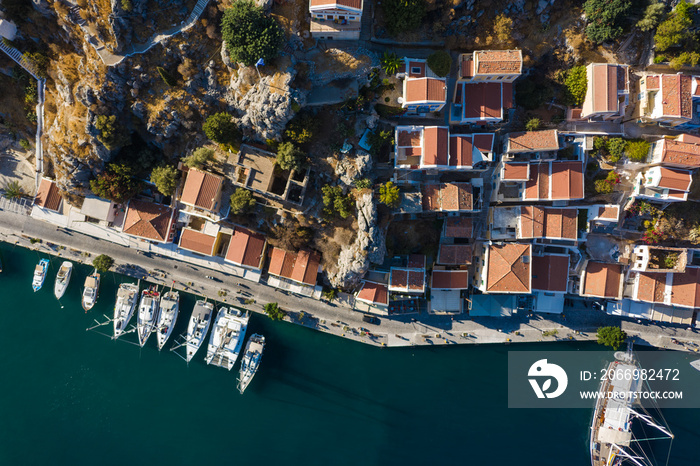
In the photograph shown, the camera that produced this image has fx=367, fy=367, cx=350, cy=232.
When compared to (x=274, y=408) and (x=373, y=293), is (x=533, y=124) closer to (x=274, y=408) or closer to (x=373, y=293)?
(x=373, y=293)

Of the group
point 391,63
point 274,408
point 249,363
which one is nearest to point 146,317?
point 249,363

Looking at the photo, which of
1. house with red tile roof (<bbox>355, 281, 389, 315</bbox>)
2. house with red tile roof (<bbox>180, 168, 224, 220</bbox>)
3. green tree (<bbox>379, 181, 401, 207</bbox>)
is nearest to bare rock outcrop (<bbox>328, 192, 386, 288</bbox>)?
green tree (<bbox>379, 181, 401, 207</bbox>)

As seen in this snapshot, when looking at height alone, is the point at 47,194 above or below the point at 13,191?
above

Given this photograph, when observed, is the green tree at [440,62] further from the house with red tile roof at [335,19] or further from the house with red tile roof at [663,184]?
the house with red tile roof at [663,184]

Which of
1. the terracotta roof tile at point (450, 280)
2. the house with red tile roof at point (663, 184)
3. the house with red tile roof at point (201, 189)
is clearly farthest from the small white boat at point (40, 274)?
the house with red tile roof at point (663, 184)

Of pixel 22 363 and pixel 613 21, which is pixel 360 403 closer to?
pixel 22 363

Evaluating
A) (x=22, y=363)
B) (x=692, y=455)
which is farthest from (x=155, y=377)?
(x=692, y=455)

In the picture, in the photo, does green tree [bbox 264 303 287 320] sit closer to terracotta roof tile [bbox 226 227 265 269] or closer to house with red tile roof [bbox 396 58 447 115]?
terracotta roof tile [bbox 226 227 265 269]
